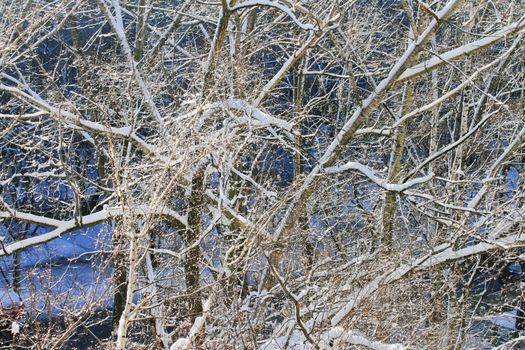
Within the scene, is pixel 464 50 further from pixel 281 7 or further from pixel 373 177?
pixel 281 7

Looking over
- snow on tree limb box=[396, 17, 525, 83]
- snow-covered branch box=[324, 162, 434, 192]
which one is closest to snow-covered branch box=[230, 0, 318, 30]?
snow on tree limb box=[396, 17, 525, 83]

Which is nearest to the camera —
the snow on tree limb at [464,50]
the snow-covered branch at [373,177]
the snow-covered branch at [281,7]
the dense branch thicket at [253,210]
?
the dense branch thicket at [253,210]

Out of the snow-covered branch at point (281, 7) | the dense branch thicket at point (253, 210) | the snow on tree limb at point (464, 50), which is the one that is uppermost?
the snow on tree limb at point (464, 50)

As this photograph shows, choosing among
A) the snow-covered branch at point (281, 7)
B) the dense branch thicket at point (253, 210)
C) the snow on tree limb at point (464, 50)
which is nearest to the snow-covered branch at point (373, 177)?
the dense branch thicket at point (253, 210)

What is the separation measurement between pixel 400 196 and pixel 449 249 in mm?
1401

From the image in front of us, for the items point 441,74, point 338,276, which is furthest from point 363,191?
point 338,276

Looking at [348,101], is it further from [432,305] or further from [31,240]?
[31,240]

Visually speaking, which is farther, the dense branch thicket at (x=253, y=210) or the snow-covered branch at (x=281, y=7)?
the snow-covered branch at (x=281, y=7)

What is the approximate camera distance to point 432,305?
984 centimetres

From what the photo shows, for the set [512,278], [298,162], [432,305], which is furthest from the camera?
[512,278]

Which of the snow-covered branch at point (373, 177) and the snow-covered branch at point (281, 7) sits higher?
the snow-covered branch at point (281, 7)

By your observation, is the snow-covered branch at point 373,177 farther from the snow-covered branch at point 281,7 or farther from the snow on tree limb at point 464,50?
the snow-covered branch at point 281,7

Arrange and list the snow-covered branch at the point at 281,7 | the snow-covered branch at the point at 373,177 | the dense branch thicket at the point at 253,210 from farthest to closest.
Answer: the snow-covered branch at the point at 373,177
the snow-covered branch at the point at 281,7
the dense branch thicket at the point at 253,210

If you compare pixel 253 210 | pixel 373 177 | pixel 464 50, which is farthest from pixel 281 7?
pixel 373 177
